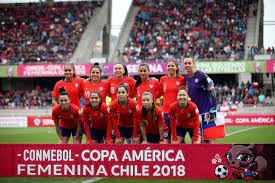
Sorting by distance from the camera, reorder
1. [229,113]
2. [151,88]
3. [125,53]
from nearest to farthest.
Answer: [151,88]
[229,113]
[125,53]

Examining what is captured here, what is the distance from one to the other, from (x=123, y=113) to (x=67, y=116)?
43.6 inches

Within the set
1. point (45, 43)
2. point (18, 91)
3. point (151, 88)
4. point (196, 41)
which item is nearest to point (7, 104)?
point (18, 91)

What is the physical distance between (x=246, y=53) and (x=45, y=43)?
1529cm

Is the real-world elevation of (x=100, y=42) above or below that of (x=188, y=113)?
above

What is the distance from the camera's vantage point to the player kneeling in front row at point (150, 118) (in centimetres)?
→ 866

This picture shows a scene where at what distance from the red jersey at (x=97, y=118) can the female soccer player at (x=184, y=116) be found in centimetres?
118

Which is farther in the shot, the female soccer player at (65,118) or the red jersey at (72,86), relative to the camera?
the red jersey at (72,86)

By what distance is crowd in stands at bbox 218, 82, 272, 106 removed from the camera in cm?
2886

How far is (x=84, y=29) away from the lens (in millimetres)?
38656

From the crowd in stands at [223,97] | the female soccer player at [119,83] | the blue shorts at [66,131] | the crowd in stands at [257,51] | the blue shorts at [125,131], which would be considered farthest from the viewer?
the crowd in stands at [257,51]

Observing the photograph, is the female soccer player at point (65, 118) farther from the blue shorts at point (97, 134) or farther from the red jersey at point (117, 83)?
the red jersey at point (117, 83)

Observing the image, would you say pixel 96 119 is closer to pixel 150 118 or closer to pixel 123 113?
pixel 123 113

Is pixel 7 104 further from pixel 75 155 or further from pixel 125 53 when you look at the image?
pixel 75 155

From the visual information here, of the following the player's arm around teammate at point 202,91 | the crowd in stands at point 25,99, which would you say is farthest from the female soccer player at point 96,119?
the crowd in stands at point 25,99
